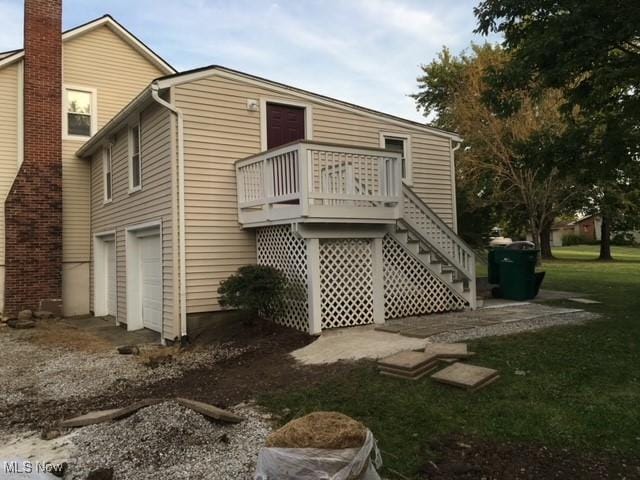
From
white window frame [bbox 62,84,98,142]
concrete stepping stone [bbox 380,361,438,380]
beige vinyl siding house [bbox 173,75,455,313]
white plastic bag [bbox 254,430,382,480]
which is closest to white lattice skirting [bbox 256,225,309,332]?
beige vinyl siding house [bbox 173,75,455,313]

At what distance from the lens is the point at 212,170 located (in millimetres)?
8688

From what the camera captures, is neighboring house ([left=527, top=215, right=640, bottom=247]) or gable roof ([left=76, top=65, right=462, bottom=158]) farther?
neighboring house ([left=527, top=215, right=640, bottom=247])

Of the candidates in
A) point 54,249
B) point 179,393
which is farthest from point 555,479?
point 54,249

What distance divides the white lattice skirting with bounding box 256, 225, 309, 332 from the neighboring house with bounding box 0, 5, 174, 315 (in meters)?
7.01

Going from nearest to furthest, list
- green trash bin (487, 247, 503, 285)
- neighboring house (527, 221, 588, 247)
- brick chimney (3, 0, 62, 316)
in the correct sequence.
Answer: green trash bin (487, 247, 503, 285) < brick chimney (3, 0, 62, 316) < neighboring house (527, 221, 588, 247)

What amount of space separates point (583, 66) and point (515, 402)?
6153 millimetres

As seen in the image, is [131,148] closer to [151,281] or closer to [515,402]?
[151,281]

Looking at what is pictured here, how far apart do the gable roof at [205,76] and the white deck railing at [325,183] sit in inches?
71.3

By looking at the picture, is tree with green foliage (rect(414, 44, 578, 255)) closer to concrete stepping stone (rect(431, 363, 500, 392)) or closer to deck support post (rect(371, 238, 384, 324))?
deck support post (rect(371, 238, 384, 324))

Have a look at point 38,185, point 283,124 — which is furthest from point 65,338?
point 283,124

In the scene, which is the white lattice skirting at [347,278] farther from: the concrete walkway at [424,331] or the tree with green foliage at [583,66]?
the tree with green foliage at [583,66]

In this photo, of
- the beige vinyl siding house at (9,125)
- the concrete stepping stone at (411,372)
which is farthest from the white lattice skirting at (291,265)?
the beige vinyl siding house at (9,125)

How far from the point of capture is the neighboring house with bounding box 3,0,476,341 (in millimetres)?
7609

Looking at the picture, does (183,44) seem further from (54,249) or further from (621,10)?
(621,10)
